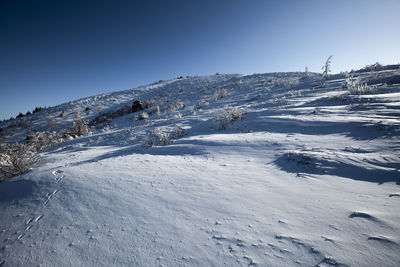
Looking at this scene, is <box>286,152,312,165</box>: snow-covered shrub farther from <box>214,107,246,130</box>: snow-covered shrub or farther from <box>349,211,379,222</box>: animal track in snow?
<box>214,107,246,130</box>: snow-covered shrub

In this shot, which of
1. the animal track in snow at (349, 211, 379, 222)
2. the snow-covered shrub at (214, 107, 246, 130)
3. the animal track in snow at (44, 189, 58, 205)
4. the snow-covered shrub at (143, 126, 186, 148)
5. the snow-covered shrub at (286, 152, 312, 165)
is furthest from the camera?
the snow-covered shrub at (214, 107, 246, 130)

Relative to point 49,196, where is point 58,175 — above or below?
above

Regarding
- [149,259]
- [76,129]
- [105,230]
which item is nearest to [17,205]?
[105,230]

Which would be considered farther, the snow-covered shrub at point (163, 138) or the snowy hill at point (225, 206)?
the snow-covered shrub at point (163, 138)

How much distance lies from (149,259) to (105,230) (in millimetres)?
624

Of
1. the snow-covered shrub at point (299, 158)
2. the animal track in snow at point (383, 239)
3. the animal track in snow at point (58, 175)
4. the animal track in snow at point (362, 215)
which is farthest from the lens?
the snow-covered shrub at point (299, 158)

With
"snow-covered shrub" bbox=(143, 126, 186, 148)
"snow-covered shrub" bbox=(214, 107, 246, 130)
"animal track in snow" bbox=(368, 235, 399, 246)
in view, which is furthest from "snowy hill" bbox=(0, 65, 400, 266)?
"snow-covered shrub" bbox=(214, 107, 246, 130)

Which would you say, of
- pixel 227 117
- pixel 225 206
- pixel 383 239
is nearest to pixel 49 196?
pixel 225 206

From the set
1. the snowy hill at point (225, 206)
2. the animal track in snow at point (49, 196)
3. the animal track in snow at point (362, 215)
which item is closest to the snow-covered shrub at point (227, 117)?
the snowy hill at point (225, 206)

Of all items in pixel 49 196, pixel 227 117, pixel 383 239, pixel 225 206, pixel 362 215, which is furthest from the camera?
pixel 227 117

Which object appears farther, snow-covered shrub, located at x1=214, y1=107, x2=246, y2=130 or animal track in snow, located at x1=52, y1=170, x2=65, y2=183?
snow-covered shrub, located at x1=214, y1=107, x2=246, y2=130

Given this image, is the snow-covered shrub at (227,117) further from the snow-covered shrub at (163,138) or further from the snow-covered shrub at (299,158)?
the snow-covered shrub at (299,158)

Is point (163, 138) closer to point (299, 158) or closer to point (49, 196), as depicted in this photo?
point (49, 196)

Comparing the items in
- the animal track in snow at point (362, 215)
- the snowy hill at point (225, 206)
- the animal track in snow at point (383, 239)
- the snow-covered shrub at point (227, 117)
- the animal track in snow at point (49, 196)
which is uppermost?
the snow-covered shrub at point (227, 117)
